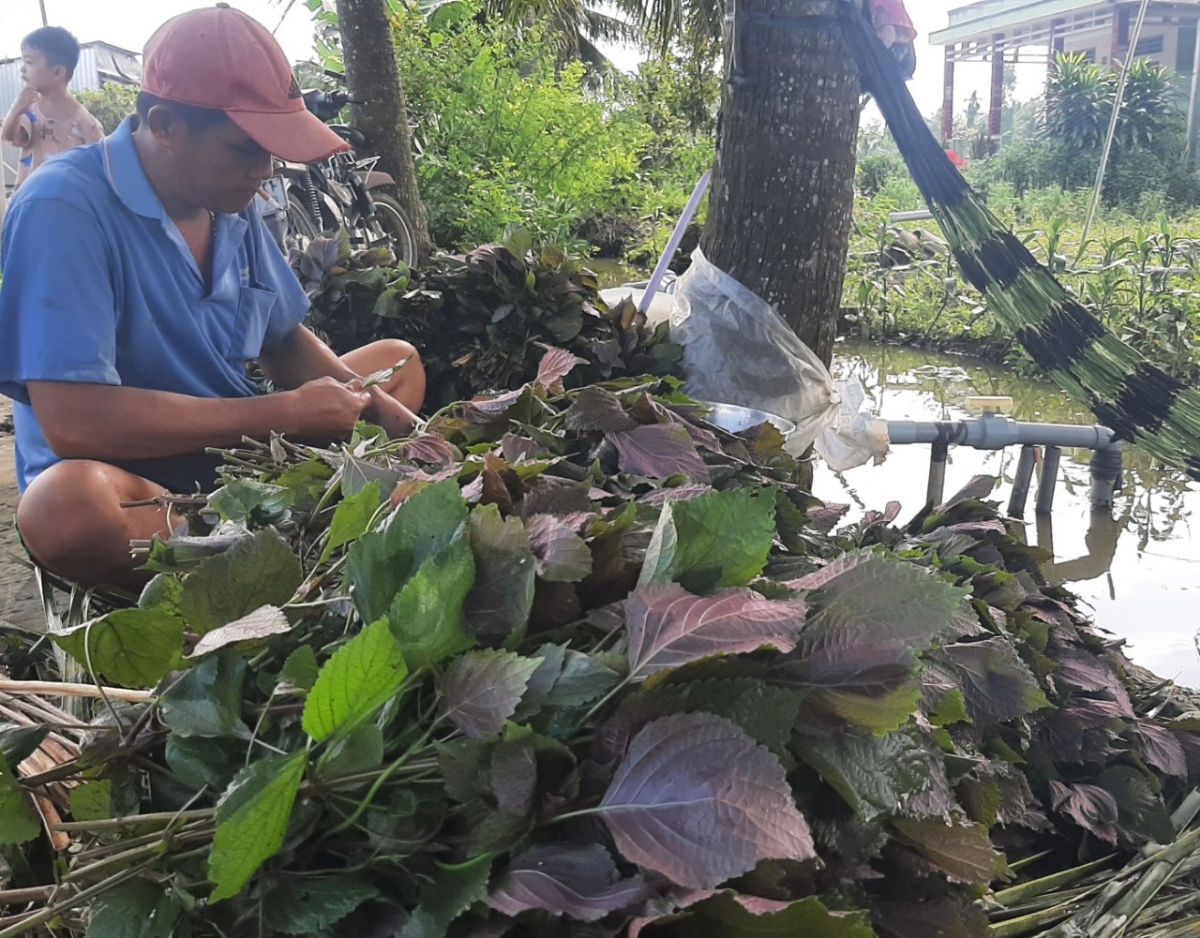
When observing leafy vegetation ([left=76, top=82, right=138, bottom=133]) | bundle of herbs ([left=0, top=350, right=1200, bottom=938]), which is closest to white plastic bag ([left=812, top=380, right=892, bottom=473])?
bundle of herbs ([left=0, top=350, right=1200, bottom=938])

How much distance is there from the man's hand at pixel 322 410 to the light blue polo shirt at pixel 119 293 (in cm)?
32

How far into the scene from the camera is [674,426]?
125cm

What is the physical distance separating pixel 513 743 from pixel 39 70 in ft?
19.8

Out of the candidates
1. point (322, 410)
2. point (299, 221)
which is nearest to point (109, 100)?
point (299, 221)

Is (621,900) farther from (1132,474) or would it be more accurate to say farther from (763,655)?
(1132,474)

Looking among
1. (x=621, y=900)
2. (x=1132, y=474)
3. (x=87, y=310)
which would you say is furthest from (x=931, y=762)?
(x=1132, y=474)

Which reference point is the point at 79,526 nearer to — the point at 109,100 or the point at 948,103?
the point at 948,103

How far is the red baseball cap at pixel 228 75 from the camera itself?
1781 mm

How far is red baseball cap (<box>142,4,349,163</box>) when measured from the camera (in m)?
1.78

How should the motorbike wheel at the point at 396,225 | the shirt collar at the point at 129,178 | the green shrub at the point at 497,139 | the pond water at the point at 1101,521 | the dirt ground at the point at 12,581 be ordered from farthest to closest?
the green shrub at the point at 497,139
the motorbike wheel at the point at 396,225
the pond water at the point at 1101,521
the dirt ground at the point at 12,581
the shirt collar at the point at 129,178

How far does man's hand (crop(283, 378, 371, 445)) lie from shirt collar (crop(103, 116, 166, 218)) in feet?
1.57

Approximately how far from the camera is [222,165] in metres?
1.84

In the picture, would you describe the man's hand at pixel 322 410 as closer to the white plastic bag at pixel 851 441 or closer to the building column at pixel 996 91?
the white plastic bag at pixel 851 441

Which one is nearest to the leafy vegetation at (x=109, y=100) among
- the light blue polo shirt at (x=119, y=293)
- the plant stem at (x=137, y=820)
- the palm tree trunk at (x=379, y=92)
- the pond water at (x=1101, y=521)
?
the palm tree trunk at (x=379, y=92)
